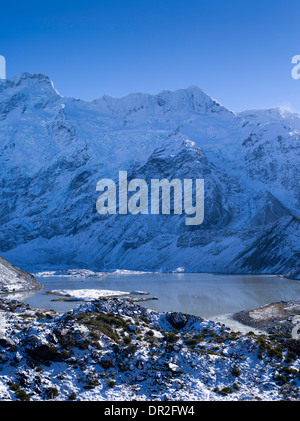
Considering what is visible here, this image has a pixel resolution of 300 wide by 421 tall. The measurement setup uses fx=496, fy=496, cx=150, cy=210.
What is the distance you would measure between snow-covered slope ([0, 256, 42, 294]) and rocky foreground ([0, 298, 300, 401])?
69.4m

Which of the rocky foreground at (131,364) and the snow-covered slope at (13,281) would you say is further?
the snow-covered slope at (13,281)

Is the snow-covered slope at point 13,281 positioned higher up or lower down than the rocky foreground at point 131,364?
lower down

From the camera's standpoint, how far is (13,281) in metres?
109

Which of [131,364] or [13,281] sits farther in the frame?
[13,281]

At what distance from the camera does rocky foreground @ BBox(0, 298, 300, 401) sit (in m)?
28.0

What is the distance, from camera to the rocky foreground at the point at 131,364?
2800 centimetres

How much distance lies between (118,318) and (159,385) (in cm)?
1164

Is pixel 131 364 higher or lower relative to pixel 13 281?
higher

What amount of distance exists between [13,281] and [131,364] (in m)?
83.0

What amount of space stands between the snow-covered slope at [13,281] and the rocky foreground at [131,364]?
69382mm

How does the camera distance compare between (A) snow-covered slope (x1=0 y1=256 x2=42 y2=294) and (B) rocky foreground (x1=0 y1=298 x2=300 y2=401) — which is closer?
(B) rocky foreground (x1=0 y1=298 x2=300 y2=401)
